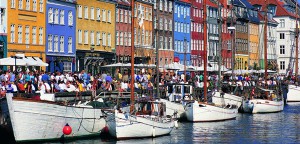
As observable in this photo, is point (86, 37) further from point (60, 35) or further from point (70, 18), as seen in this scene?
point (60, 35)

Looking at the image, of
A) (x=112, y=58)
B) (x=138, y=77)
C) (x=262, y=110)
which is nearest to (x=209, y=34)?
(x=112, y=58)

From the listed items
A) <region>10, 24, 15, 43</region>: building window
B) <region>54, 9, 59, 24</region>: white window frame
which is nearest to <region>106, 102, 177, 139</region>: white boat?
<region>10, 24, 15, 43</region>: building window

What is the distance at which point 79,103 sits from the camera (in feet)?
165

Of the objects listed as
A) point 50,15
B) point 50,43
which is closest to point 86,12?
point 50,15

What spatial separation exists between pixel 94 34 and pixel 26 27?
48.1 ft

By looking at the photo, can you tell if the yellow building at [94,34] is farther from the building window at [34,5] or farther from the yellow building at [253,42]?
the yellow building at [253,42]

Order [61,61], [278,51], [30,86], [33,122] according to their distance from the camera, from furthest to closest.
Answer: [278,51]
[61,61]
[30,86]
[33,122]

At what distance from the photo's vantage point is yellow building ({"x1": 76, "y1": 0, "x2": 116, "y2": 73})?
301 ft

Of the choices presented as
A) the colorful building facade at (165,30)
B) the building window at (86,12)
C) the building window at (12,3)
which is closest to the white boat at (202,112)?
the building window at (12,3)

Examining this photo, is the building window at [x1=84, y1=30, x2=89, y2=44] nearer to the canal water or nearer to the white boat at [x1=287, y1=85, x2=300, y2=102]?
the white boat at [x1=287, y1=85, x2=300, y2=102]

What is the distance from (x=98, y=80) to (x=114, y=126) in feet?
53.3

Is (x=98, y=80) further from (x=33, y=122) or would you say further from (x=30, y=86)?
(x=33, y=122)

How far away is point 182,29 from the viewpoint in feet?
410

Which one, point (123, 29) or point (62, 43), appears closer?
point (62, 43)
